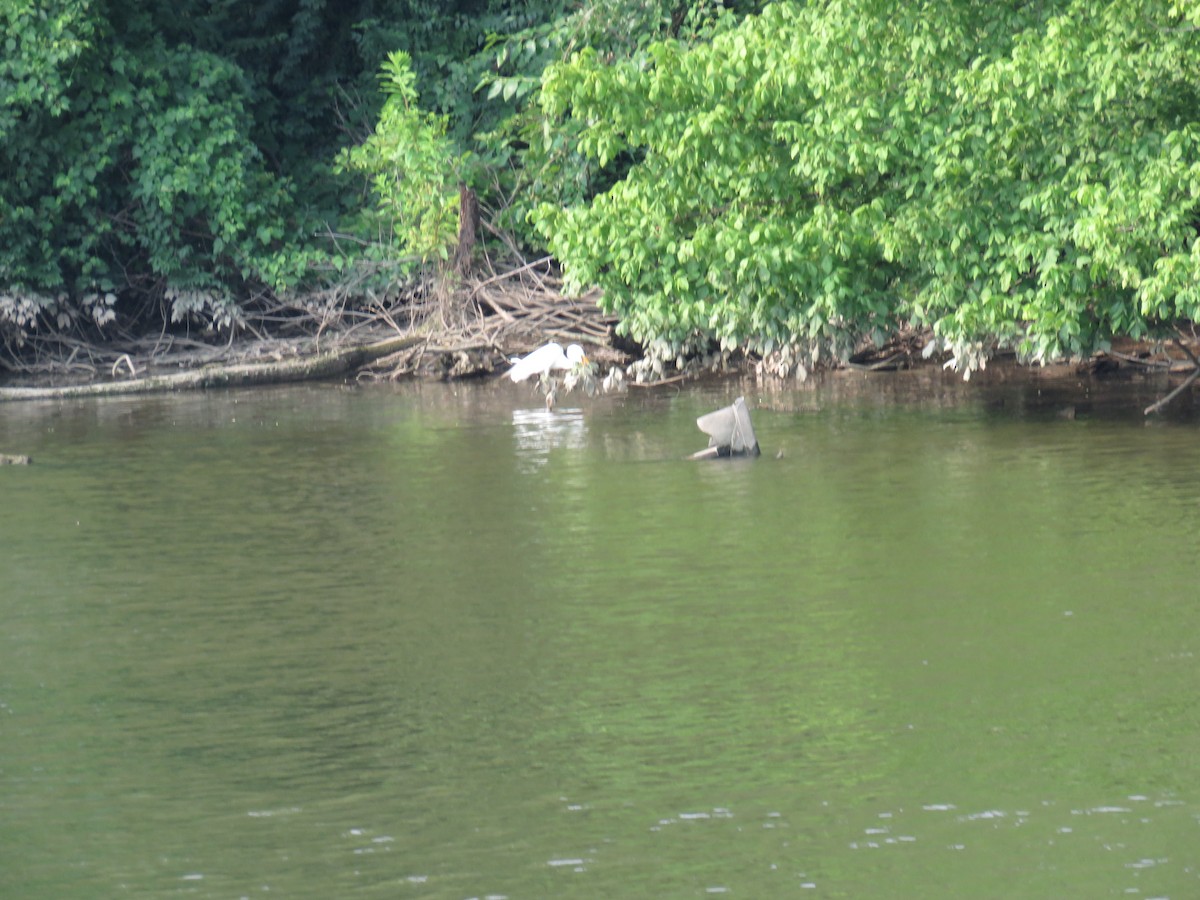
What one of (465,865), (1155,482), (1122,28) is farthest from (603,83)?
(465,865)

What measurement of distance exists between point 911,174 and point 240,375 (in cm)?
1042

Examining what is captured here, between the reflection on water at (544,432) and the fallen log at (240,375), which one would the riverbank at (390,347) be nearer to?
the fallen log at (240,375)

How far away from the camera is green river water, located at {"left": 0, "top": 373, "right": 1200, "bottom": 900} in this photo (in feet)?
18.7

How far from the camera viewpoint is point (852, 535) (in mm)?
10719

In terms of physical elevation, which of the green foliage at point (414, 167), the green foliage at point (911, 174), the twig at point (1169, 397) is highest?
the green foliage at point (414, 167)

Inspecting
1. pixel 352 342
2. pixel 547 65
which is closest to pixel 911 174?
pixel 547 65

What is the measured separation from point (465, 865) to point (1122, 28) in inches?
388

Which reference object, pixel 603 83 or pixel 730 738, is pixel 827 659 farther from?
pixel 603 83

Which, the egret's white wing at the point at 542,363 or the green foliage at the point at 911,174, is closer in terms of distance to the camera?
the green foliage at the point at 911,174

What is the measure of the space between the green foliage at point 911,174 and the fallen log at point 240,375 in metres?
7.72

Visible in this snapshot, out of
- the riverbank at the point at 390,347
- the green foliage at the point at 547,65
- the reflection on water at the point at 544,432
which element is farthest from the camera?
the riverbank at the point at 390,347

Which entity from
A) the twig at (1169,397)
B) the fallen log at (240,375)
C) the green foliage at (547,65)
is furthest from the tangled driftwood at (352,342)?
the twig at (1169,397)

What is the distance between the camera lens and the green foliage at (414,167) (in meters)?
22.7

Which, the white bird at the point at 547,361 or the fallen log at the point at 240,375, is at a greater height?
the fallen log at the point at 240,375
